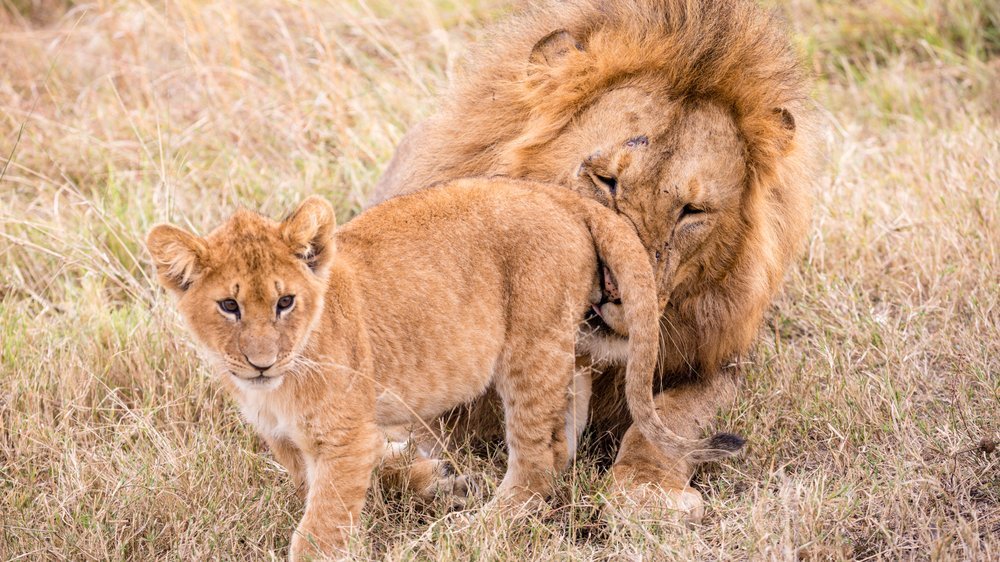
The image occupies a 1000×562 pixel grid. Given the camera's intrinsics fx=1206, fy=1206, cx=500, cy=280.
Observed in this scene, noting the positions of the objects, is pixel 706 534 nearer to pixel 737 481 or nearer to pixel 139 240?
pixel 737 481

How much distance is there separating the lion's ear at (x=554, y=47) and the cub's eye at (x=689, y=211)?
0.69m

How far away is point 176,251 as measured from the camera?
2801 millimetres

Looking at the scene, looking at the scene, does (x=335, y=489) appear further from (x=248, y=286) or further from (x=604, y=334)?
(x=604, y=334)

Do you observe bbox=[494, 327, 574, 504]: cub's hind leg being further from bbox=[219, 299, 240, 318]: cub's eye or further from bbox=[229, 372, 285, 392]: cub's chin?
bbox=[219, 299, 240, 318]: cub's eye

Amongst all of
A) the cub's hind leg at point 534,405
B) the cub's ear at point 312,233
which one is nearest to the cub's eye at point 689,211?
the cub's hind leg at point 534,405

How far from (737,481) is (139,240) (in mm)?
2771

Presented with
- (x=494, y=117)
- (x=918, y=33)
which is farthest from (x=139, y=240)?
(x=918, y=33)

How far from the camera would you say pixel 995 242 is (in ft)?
15.9

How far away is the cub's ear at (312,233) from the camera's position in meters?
2.88

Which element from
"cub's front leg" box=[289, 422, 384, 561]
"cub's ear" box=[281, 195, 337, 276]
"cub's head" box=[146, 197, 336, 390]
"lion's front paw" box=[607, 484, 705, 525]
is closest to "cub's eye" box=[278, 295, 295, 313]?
"cub's head" box=[146, 197, 336, 390]

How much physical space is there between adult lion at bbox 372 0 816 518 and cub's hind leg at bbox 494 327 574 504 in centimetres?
33

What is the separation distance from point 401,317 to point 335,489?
50 centimetres

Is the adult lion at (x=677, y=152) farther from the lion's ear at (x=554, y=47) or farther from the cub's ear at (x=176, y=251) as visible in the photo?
the cub's ear at (x=176, y=251)

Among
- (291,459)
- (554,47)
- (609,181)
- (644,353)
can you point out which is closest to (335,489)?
(291,459)
